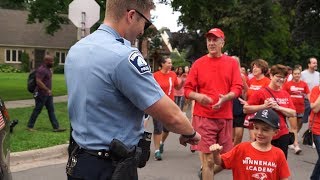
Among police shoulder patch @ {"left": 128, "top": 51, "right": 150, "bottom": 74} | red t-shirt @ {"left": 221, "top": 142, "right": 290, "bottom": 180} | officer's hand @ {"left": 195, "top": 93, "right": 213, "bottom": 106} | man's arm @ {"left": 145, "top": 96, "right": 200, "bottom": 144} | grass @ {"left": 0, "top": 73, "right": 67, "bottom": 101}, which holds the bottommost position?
grass @ {"left": 0, "top": 73, "right": 67, "bottom": 101}

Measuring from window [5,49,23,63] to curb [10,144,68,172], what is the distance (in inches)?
2204

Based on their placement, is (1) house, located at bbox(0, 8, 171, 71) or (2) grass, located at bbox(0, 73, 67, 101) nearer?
(2) grass, located at bbox(0, 73, 67, 101)

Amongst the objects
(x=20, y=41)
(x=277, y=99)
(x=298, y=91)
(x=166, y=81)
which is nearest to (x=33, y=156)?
(x=166, y=81)

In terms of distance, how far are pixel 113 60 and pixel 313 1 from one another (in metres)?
37.1

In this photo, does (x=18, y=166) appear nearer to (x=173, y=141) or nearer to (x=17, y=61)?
(x=173, y=141)

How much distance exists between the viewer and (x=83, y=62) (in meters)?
2.68

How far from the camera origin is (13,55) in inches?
2462

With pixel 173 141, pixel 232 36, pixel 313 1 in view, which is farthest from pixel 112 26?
pixel 232 36

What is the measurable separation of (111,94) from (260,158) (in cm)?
209

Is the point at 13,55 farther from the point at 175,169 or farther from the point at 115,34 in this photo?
the point at 115,34

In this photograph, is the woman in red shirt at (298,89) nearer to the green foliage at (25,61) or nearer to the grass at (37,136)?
the grass at (37,136)

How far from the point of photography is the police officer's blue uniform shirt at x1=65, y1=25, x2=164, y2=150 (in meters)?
2.57

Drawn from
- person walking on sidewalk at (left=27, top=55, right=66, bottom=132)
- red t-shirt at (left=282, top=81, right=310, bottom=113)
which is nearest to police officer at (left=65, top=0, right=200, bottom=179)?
person walking on sidewalk at (left=27, top=55, right=66, bottom=132)

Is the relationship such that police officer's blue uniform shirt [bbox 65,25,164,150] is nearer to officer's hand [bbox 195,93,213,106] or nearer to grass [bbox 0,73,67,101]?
officer's hand [bbox 195,93,213,106]
